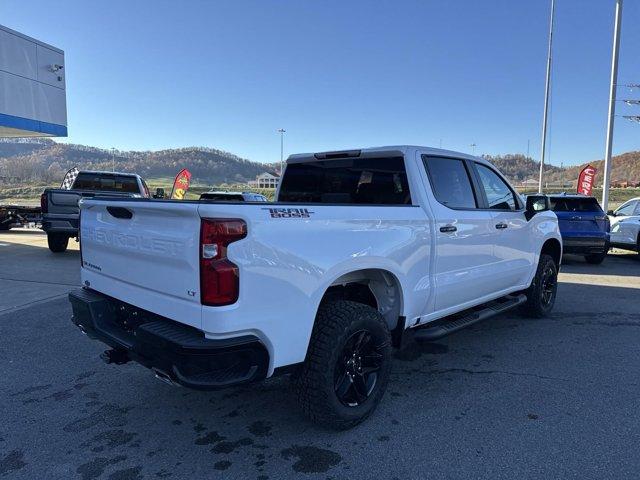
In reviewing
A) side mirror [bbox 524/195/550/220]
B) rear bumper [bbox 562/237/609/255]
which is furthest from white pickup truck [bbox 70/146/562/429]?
rear bumper [bbox 562/237/609/255]

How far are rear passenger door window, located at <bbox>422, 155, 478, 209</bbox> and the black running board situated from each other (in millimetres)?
1055

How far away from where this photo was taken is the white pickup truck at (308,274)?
8.46 ft

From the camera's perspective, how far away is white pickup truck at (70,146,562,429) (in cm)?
258

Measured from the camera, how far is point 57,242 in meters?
11.8

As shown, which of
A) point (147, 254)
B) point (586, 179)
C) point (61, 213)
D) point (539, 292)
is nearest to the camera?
point (147, 254)

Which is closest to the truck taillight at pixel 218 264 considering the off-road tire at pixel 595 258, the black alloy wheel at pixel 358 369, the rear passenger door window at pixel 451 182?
the black alloy wheel at pixel 358 369

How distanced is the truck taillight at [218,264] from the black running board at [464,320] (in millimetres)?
2000

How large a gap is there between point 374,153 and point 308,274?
1.80 metres

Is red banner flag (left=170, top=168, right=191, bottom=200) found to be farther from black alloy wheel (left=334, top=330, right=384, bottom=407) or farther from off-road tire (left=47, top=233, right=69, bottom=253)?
black alloy wheel (left=334, top=330, right=384, bottom=407)

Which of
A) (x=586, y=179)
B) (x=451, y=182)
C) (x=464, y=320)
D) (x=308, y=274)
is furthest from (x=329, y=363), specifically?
(x=586, y=179)

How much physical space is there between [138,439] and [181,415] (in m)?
0.40

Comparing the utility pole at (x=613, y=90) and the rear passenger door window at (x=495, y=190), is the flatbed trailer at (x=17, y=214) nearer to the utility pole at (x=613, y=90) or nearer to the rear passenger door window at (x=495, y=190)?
the rear passenger door window at (x=495, y=190)

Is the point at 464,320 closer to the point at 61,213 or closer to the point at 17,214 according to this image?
the point at 61,213

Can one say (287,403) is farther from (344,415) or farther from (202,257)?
(202,257)
